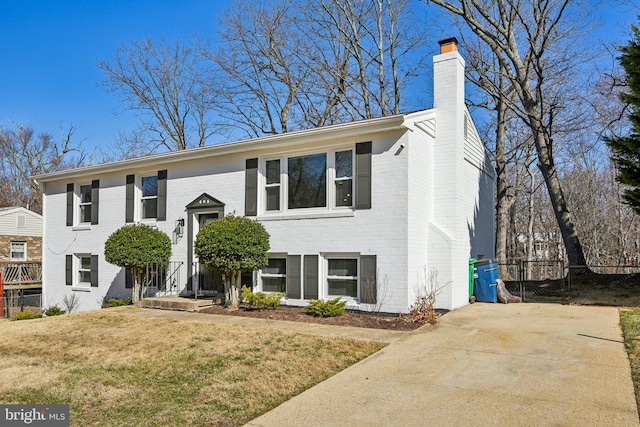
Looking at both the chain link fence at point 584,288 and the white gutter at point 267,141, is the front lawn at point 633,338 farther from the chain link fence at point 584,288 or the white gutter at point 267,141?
the white gutter at point 267,141

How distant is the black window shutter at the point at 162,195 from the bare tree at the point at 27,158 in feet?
86.7

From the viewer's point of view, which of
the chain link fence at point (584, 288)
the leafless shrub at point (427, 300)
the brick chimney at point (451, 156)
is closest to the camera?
the leafless shrub at point (427, 300)

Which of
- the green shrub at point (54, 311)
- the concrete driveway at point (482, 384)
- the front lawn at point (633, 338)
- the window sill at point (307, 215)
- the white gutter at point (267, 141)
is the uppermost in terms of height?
the white gutter at point (267, 141)

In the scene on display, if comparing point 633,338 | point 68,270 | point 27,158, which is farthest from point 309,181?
point 27,158

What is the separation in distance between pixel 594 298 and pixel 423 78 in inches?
567

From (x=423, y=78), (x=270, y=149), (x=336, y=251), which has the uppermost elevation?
(x=423, y=78)

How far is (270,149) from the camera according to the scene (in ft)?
36.1

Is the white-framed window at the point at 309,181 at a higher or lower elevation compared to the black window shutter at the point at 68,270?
higher

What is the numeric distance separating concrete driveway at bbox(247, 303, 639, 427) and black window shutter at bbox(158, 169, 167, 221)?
8.26m

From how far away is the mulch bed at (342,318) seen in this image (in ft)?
A: 26.9

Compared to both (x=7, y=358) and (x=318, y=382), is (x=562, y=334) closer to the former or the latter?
(x=318, y=382)

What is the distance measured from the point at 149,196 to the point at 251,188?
4013mm

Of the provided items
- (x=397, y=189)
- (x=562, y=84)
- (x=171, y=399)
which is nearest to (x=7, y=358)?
(x=171, y=399)

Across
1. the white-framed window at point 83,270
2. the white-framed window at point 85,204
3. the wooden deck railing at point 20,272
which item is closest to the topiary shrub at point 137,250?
the white-framed window at point 83,270
